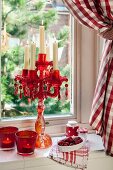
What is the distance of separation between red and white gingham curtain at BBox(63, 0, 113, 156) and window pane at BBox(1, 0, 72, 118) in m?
0.33

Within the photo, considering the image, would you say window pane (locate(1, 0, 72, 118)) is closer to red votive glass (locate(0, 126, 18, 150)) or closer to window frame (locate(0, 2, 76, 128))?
window frame (locate(0, 2, 76, 128))

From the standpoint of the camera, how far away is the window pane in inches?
58.5

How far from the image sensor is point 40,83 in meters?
1.30

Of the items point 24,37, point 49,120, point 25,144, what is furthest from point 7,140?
point 24,37

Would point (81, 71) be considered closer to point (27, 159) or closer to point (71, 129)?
point (71, 129)

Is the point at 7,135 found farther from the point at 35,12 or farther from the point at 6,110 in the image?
the point at 35,12

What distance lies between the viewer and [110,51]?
122cm

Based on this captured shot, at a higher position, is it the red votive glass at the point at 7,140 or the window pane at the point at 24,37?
the window pane at the point at 24,37

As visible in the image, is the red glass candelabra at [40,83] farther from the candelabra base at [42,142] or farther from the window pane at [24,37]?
the window pane at [24,37]

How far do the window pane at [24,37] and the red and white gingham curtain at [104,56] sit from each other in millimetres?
327

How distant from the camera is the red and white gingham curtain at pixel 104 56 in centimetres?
117

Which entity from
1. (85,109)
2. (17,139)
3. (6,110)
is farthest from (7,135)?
(85,109)

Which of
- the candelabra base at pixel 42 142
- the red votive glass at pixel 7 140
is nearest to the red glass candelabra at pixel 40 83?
the candelabra base at pixel 42 142

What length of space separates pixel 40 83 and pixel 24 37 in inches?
13.8
